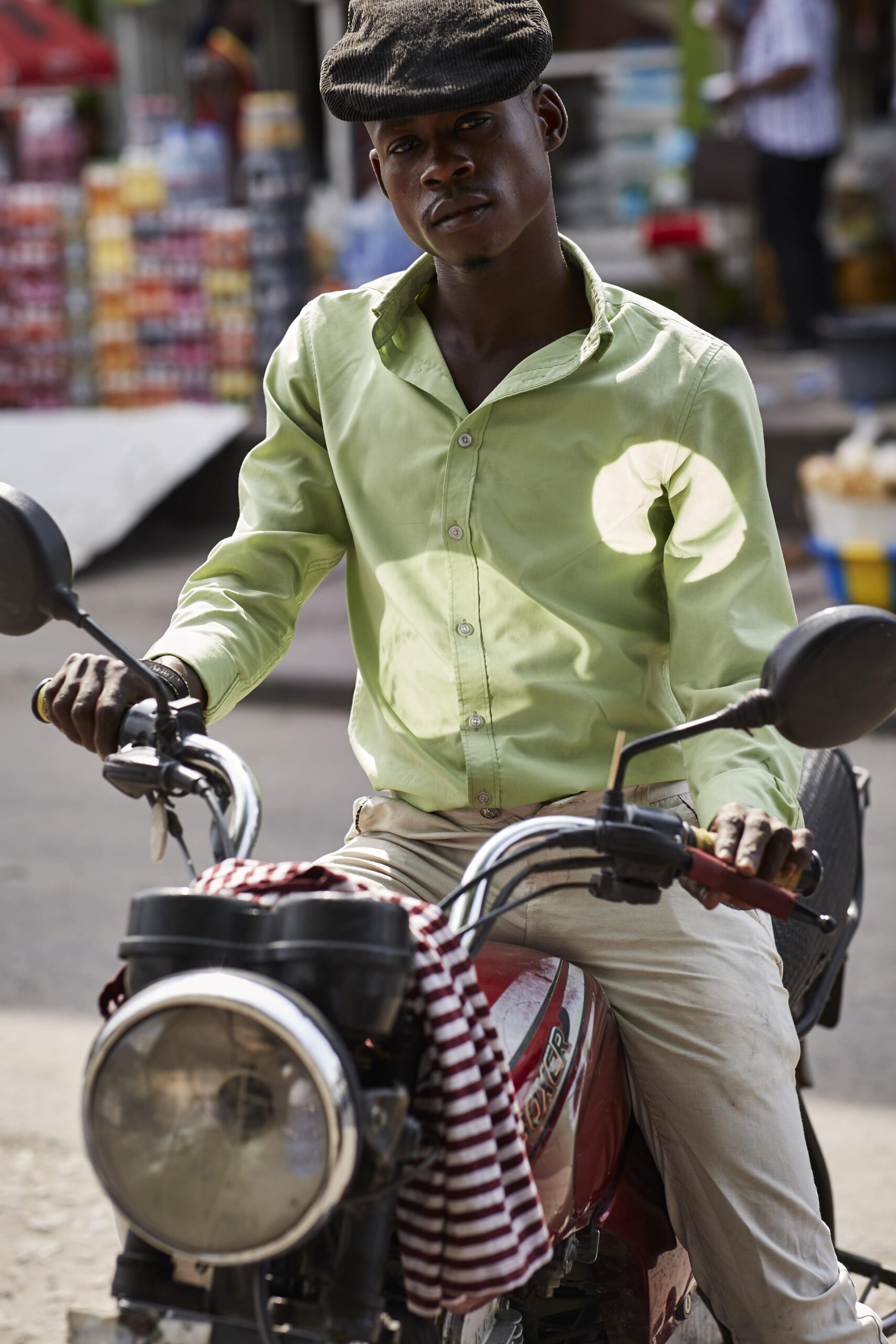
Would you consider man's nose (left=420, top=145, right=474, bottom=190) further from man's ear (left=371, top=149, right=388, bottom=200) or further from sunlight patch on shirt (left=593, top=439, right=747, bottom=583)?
sunlight patch on shirt (left=593, top=439, right=747, bottom=583)

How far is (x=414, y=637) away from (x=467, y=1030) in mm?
777

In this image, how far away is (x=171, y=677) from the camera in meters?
1.76

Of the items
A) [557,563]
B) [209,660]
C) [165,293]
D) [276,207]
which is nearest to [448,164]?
[557,563]

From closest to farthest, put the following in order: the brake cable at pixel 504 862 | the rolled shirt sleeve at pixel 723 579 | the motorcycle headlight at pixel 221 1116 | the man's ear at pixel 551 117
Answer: the motorcycle headlight at pixel 221 1116 < the brake cable at pixel 504 862 < the rolled shirt sleeve at pixel 723 579 < the man's ear at pixel 551 117

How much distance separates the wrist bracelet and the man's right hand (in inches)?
3.4

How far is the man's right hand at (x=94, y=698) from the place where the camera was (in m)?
1.61

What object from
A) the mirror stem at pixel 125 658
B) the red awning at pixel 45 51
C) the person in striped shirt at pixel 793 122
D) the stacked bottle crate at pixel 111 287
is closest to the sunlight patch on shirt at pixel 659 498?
the mirror stem at pixel 125 658

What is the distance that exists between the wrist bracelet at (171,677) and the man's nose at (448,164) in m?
0.59

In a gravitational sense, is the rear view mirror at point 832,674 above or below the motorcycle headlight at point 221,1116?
above

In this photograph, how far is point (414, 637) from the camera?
194 centimetres

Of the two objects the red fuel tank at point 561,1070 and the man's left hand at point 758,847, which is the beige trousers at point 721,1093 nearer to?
the red fuel tank at point 561,1070

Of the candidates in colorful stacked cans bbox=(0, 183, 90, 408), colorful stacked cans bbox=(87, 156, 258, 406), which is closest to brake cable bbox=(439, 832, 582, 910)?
colorful stacked cans bbox=(87, 156, 258, 406)

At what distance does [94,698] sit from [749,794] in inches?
25.8

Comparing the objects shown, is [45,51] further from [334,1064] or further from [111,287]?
[334,1064]
